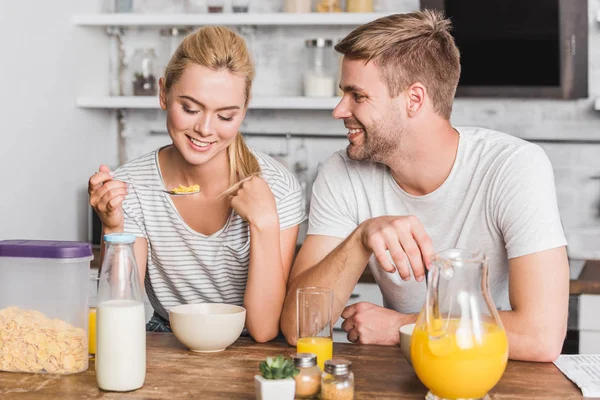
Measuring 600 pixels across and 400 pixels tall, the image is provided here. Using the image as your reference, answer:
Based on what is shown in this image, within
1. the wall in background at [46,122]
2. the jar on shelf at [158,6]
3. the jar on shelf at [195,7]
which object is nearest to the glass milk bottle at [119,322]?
the wall in background at [46,122]

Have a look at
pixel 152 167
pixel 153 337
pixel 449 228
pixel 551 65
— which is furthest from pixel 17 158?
pixel 551 65

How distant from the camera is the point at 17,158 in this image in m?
2.80

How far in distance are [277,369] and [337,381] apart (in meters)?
0.10

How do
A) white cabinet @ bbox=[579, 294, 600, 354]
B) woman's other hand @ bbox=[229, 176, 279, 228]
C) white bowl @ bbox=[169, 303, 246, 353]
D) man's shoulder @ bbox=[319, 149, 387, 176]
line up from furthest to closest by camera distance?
white cabinet @ bbox=[579, 294, 600, 354]
man's shoulder @ bbox=[319, 149, 387, 176]
woman's other hand @ bbox=[229, 176, 279, 228]
white bowl @ bbox=[169, 303, 246, 353]

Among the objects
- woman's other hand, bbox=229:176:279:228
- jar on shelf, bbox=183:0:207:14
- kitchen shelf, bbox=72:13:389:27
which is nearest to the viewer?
woman's other hand, bbox=229:176:279:228

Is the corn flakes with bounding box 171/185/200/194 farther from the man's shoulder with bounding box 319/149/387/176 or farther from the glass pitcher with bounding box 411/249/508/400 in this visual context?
the glass pitcher with bounding box 411/249/508/400

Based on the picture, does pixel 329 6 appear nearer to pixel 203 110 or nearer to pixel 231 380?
pixel 203 110

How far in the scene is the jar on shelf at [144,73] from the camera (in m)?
3.41

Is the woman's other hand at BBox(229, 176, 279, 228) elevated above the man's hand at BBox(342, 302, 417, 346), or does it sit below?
above

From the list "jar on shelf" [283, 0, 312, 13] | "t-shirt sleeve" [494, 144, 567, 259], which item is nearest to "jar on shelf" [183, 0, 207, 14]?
"jar on shelf" [283, 0, 312, 13]

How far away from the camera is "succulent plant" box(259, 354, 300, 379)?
1.23m

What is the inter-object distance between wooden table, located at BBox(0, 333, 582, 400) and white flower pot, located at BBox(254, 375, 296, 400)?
84mm

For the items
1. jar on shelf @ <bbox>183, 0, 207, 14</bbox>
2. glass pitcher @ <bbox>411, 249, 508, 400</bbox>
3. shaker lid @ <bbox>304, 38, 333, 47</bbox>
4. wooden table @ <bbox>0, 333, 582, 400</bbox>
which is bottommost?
wooden table @ <bbox>0, 333, 582, 400</bbox>

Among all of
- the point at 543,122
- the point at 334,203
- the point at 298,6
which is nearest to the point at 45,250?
the point at 334,203
